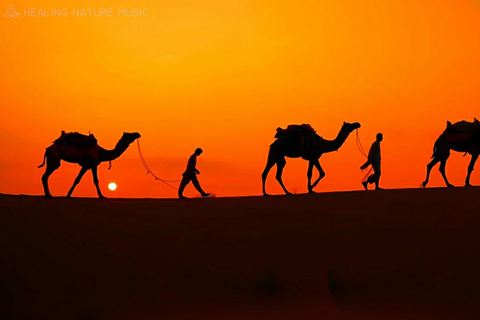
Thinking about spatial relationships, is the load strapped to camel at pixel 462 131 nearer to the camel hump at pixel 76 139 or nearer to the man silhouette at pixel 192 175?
the man silhouette at pixel 192 175

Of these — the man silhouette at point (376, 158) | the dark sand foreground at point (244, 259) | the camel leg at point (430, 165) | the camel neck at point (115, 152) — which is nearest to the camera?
the dark sand foreground at point (244, 259)

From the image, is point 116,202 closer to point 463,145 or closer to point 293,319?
point 293,319

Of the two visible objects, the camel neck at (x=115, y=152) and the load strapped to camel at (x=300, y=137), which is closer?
the load strapped to camel at (x=300, y=137)

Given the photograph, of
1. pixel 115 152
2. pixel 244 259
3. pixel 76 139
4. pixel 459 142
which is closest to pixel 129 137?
pixel 115 152

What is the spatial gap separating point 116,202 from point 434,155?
961 centimetres

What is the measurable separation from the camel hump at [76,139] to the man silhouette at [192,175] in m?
2.63

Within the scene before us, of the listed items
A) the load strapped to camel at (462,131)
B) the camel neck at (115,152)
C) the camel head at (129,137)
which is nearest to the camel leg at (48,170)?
the camel neck at (115,152)

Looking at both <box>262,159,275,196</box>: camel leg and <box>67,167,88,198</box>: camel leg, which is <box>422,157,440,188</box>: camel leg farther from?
<box>67,167,88,198</box>: camel leg

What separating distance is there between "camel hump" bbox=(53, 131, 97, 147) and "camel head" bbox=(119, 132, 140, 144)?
4.14ft

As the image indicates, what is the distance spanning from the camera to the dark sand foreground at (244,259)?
16578 mm

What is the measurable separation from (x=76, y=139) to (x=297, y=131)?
19.5 ft

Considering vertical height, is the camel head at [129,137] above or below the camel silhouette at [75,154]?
above

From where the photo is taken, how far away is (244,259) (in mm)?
18062

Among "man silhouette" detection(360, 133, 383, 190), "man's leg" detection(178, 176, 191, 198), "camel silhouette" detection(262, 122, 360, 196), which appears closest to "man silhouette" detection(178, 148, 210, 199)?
"man's leg" detection(178, 176, 191, 198)
